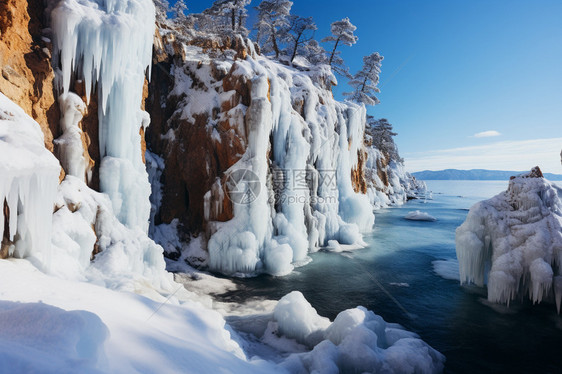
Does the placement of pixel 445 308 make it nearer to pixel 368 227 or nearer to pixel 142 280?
pixel 142 280

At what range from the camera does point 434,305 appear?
33.9 feet

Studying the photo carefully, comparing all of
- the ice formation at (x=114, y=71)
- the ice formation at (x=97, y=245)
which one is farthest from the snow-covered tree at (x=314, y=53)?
the ice formation at (x=97, y=245)

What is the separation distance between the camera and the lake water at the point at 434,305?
24.1ft

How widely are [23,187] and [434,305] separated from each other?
12416mm

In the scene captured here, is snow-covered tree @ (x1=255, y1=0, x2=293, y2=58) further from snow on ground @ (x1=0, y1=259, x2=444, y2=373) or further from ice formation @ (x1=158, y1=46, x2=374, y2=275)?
snow on ground @ (x1=0, y1=259, x2=444, y2=373)

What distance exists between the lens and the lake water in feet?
24.1

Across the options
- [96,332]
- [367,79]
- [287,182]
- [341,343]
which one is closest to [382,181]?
[367,79]

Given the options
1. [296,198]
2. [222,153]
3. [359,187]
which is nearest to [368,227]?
[359,187]

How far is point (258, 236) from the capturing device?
12.9 metres

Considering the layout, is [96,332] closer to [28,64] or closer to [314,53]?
[28,64]

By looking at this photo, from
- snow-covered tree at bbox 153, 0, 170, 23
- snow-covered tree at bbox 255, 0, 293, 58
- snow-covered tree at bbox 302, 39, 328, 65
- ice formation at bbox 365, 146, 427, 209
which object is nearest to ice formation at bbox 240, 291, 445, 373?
snow-covered tree at bbox 153, 0, 170, 23

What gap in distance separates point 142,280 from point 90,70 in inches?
247

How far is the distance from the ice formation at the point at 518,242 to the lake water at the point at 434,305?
2.97ft

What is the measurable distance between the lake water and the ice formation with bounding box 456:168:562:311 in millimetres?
907
